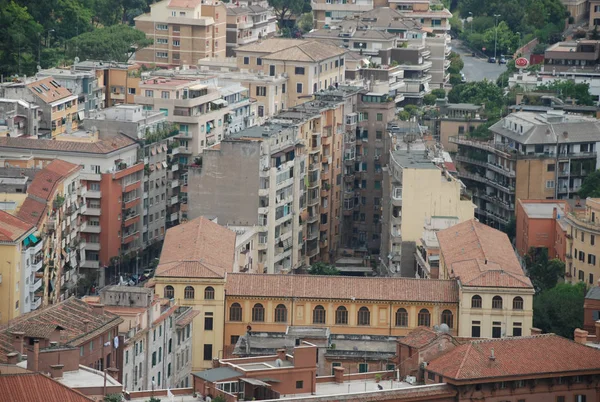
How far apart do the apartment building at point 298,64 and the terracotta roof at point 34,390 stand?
9064cm

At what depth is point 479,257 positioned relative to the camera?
381ft

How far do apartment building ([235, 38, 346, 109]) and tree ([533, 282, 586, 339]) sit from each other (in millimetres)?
53525

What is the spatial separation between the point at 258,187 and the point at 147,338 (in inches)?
1278

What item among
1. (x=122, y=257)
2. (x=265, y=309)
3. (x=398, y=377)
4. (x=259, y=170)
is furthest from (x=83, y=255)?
(x=398, y=377)

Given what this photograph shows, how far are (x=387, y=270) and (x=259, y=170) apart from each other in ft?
33.9

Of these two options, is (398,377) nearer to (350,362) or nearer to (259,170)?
(350,362)

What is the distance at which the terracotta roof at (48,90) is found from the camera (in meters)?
158

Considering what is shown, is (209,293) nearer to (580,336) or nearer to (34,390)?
(580,336)

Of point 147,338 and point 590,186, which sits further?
point 590,186

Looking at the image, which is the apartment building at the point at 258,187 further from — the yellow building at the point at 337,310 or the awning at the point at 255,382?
the awning at the point at 255,382

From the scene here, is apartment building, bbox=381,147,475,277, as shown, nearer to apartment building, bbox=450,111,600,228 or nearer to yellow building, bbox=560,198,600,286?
yellow building, bbox=560,198,600,286

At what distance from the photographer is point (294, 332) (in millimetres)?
108562

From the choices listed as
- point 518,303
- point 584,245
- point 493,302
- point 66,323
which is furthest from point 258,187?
point 66,323

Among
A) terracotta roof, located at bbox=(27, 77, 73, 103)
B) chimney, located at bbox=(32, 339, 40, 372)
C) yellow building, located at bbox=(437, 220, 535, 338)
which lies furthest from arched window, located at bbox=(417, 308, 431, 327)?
terracotta roof, located at bbox=(27, 77, 73, 103)
